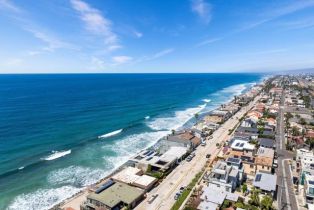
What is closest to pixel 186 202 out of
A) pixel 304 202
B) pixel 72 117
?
pixel 304 202

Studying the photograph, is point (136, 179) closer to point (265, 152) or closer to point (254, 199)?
point (254, 199)

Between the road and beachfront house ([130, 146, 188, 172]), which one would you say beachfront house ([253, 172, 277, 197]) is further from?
beachfront house ([130, 146, 188, 172])

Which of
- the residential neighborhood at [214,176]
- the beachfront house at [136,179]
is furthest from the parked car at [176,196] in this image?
the beachfront house at [136,179]

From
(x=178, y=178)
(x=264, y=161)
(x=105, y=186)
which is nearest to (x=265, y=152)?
(x=264, y=161)

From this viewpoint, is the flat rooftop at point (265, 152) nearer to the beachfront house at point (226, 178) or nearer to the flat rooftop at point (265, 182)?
the flat rooftop at point (265, 182)

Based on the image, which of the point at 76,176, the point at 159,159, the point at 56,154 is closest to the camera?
the point at 76,176

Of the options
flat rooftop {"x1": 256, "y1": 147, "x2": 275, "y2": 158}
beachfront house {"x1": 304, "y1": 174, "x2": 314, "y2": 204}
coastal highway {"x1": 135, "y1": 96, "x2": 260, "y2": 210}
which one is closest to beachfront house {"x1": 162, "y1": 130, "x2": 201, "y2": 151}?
coastal highway {"x1": 135, "y1": 96, "x2": 260, "y2": 210}

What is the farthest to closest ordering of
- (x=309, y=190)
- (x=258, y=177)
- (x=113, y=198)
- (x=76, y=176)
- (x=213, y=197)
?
(x=76, y=176)
(x=258, y=177)
(x=309, y=190)
(x=113, y=198)
(x=213, y=197)
